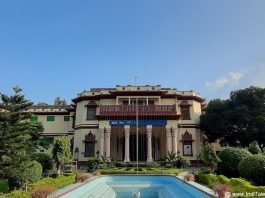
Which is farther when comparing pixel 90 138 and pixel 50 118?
pixel 50 118

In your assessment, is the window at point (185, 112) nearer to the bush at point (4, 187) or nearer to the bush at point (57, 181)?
the bush at point (57, 181)

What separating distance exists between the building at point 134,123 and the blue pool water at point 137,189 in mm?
9209

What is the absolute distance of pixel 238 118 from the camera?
34.9 m

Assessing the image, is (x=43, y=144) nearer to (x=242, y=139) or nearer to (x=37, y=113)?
(x=37, y=113)

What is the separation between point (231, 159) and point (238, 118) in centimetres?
1806

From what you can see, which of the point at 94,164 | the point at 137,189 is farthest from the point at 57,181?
the point at 94,164

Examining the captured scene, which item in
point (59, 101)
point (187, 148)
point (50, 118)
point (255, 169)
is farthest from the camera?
point (59, 101)

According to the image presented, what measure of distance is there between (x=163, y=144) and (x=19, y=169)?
74.6 feet

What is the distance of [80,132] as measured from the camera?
38125 millimetres

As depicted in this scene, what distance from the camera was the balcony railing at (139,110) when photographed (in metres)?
34.8

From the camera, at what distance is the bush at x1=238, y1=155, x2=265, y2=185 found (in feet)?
46.6

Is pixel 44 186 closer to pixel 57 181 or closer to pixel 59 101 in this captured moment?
pixel 57 181

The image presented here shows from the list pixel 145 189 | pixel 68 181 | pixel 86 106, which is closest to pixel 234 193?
pixel 145 189

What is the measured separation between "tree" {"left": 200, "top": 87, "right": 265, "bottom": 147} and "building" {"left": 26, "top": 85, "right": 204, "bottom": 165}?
2.58 meters
